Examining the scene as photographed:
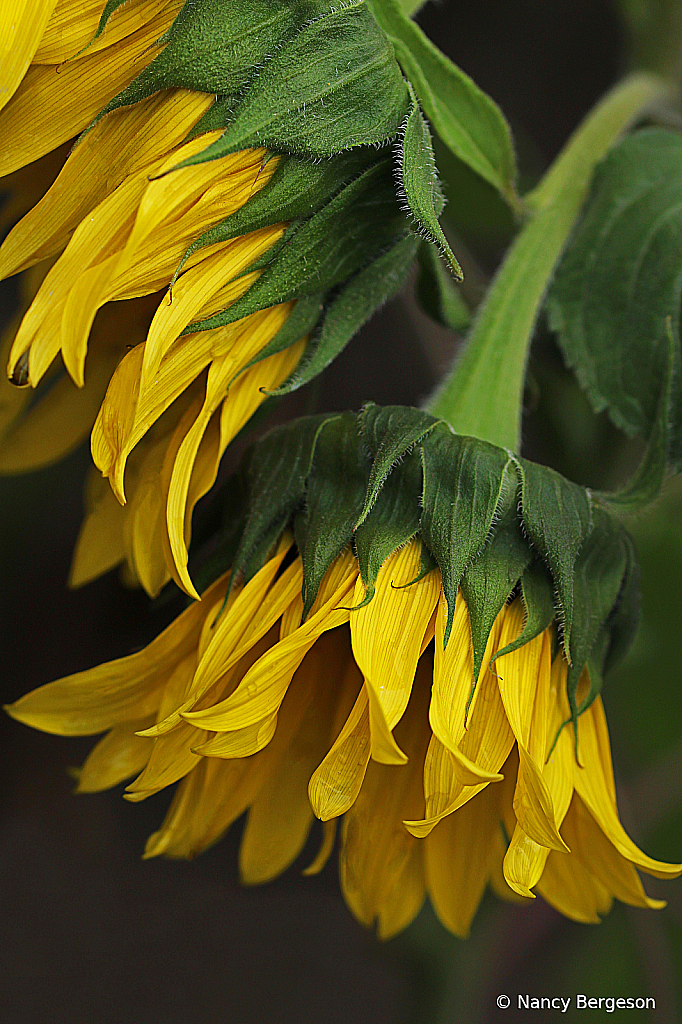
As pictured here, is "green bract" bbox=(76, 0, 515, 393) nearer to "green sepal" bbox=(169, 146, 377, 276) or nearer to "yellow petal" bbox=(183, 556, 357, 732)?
"green sepal" bbox=(169, 146, 377, 276)

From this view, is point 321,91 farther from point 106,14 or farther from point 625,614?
point 625,614

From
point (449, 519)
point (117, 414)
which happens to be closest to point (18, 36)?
point (117, 414)

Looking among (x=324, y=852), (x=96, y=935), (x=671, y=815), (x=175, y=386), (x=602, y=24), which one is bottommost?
(x=671, y=815)

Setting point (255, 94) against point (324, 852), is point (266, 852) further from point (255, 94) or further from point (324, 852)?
point (255, 94)

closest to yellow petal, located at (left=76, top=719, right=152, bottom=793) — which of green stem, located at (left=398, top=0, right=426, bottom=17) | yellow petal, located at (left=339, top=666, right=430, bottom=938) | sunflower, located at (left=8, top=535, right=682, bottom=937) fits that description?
sunflower, located at (left=8, top=535, right=682, bottom=937)

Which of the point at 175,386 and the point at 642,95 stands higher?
the point at 175,386

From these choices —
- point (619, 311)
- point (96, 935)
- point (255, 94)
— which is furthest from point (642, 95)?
point (96, 935)
